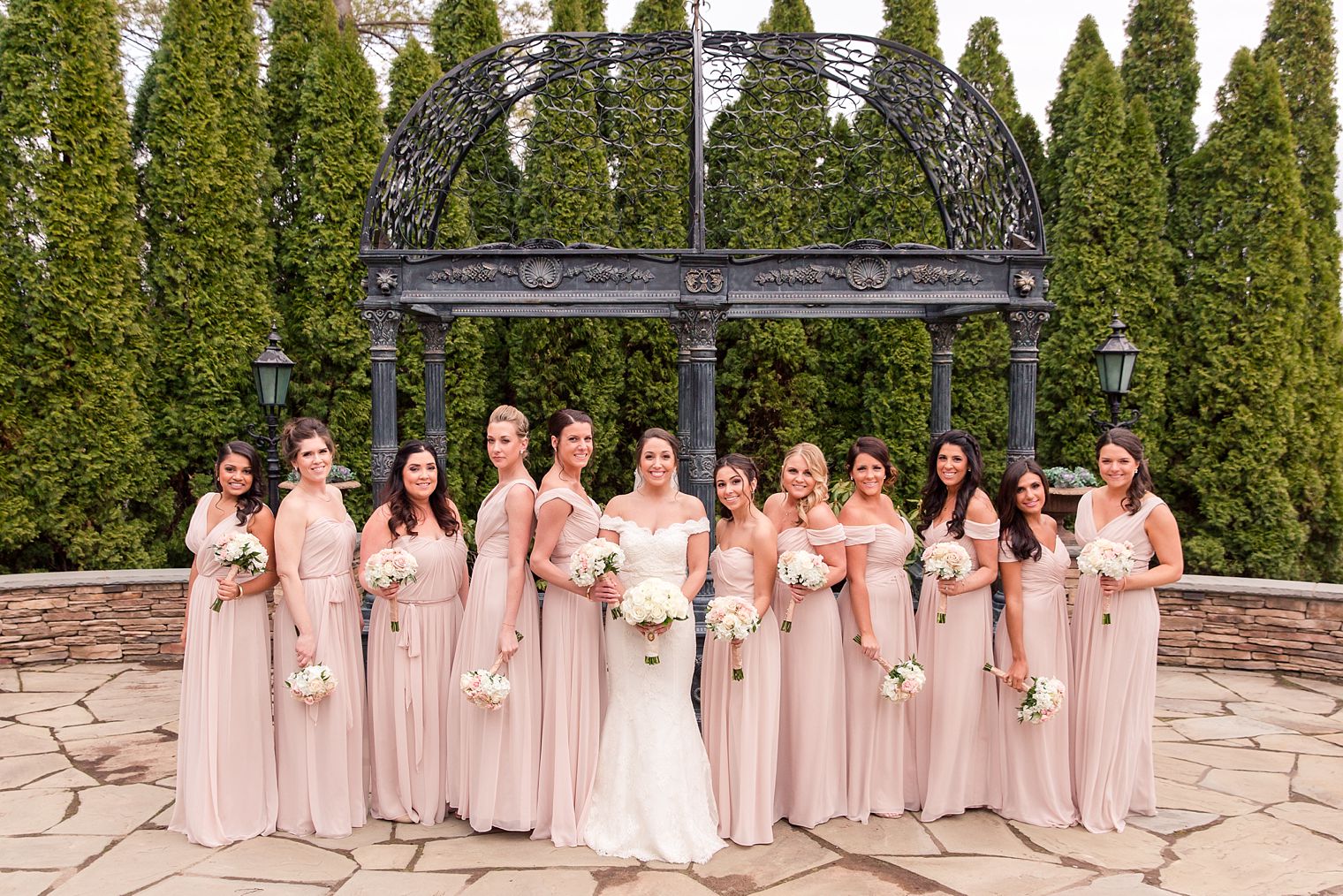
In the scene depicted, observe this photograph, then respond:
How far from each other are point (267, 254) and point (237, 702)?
20.0 ft

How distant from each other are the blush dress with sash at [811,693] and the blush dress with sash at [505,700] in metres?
1.14

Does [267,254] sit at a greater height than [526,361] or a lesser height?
greater

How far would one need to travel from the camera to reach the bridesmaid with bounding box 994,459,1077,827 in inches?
177

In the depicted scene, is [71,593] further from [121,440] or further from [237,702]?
[237,702]

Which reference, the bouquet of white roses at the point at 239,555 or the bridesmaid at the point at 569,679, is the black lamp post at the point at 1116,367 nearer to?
the bridesmaid at the point at 569,679

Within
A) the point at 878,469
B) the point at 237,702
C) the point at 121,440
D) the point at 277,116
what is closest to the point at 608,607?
the point at 878,469

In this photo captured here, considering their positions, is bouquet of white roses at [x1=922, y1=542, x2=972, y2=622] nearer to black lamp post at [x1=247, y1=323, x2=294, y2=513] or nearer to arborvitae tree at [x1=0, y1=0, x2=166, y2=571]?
black lamp post at [x1=247, y1=323, x2=294, y2=513]

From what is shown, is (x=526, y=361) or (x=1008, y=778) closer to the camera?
(x=1008, y=778)

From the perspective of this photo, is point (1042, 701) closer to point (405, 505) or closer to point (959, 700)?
point (959, 700)

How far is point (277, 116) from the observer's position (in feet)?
31.6

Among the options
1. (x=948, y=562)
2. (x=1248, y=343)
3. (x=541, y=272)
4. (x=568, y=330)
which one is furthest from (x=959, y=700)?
(x=1248, y=343)

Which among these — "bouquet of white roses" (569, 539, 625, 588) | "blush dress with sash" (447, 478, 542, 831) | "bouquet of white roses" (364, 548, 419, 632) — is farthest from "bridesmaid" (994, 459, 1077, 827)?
"bouquet of white roses" (364, 548, 419, 632)

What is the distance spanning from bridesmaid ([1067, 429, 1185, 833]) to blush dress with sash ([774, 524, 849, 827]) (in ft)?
3.84

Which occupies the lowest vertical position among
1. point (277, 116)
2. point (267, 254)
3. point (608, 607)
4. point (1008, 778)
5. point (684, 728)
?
point (1008, 778)
